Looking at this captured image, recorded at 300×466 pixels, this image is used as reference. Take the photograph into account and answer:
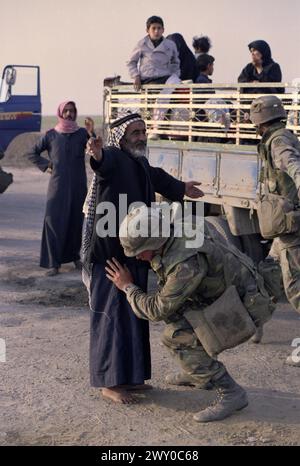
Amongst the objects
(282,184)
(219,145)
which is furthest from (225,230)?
(282,184)

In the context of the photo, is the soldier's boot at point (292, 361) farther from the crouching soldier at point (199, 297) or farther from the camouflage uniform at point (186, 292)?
the camouflage uniform at point (186, 292)

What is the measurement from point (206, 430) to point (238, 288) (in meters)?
0.74

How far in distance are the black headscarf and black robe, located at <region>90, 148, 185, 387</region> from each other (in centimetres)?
346

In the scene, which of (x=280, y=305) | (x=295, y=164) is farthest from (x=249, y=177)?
(x=295, y=164)

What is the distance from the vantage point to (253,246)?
288 inches

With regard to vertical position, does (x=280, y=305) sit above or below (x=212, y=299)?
below

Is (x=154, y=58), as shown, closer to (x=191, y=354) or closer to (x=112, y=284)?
(x=112, y=284)

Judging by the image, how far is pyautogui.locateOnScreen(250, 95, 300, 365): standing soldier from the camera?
5.39 metres

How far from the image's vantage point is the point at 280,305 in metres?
7.43

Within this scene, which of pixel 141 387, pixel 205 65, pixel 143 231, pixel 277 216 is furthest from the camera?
pixel 205 65

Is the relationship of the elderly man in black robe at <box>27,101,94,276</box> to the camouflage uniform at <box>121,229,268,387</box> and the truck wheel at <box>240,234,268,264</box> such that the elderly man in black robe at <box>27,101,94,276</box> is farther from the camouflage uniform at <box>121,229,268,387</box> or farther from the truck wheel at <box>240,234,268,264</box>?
the camouflage uniform at <box>121,229,268,387</box>

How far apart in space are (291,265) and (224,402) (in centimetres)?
123

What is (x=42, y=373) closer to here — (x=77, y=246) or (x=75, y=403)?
(x=75, y=403)

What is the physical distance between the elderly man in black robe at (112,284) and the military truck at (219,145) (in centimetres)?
204
